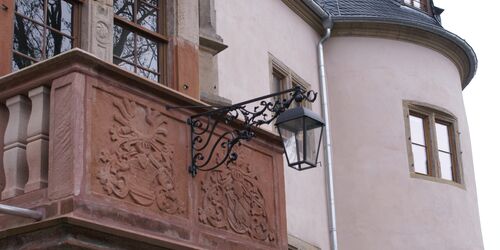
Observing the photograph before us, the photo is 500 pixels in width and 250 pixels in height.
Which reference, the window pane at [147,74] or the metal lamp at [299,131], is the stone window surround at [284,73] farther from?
the metal lamp at [299,131]

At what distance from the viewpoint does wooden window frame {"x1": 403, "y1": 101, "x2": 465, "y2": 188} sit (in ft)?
53.1

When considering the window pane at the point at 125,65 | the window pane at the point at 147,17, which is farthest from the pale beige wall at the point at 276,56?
the window pane at the point at 125,65

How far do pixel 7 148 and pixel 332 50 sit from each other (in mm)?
10205

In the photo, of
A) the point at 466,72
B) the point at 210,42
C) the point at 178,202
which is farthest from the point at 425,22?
the point at 178,202

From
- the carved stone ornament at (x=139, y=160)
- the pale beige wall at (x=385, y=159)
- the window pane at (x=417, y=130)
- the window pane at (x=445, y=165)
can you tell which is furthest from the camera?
the window pane at (x=445, y=165)

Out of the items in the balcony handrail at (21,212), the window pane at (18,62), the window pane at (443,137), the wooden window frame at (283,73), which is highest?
the wooden window frame at (283,73)

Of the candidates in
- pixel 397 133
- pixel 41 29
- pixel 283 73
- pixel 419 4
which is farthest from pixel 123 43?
pixel 419 4

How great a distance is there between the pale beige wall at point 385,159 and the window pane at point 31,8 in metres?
8.58

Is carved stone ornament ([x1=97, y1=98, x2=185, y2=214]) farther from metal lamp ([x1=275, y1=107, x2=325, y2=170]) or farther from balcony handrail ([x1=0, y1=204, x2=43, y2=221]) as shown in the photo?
metal lamp ([x1=275, y1=107, x2=325, y2=170])

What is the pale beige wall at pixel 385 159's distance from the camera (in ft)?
51.1

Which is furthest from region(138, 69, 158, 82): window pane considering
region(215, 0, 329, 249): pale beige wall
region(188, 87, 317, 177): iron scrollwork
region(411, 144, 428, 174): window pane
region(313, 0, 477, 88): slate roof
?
region(411, 144, 428, 174): window pane

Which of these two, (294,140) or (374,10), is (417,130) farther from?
(294,140)

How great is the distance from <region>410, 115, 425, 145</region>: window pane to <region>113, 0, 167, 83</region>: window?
26.5 feet

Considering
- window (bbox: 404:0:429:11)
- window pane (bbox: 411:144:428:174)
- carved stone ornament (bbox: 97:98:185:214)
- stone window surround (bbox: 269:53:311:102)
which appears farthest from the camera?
window (bbox: 404:0:429:11)
